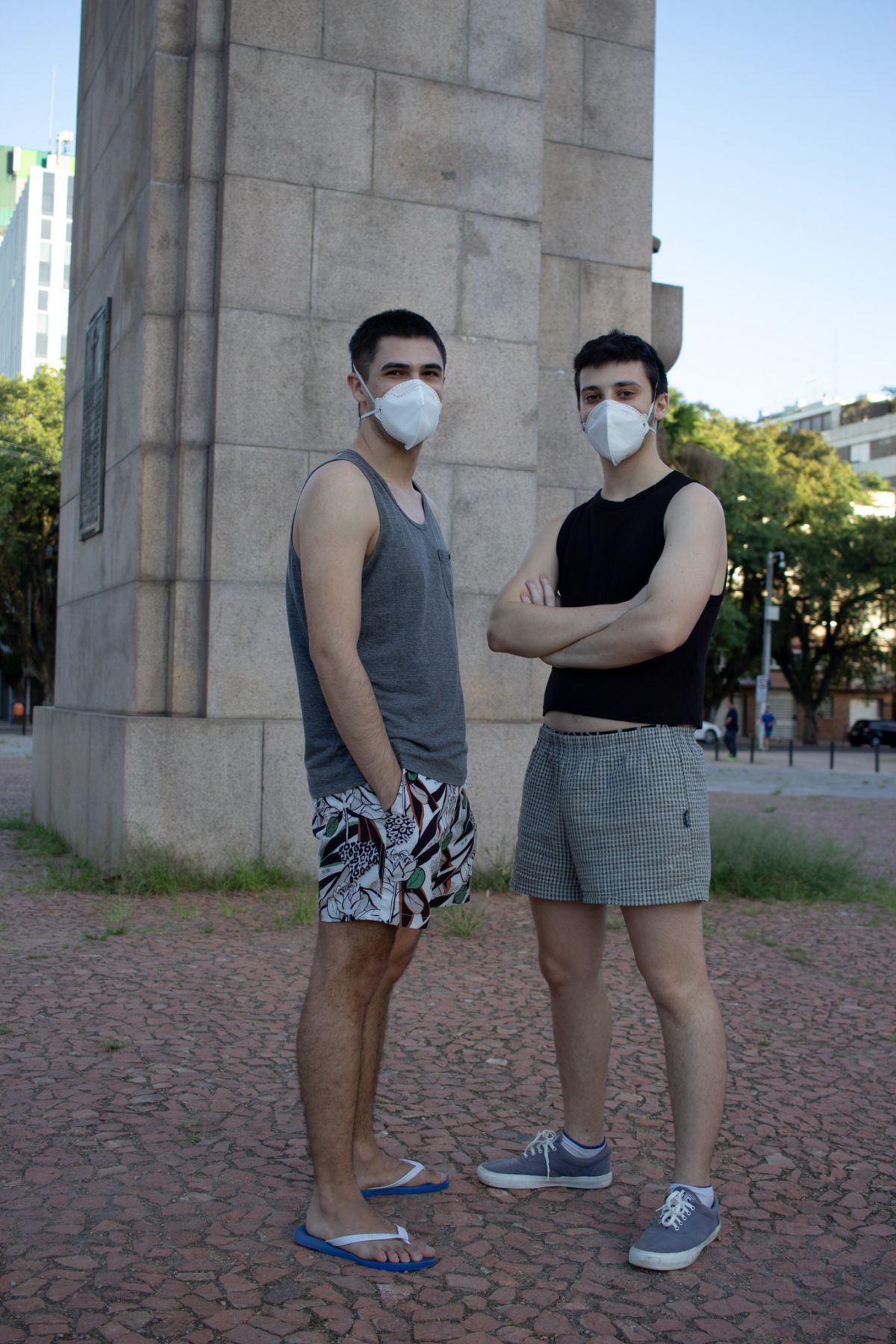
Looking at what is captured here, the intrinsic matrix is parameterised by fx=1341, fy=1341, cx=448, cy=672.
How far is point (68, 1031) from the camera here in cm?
460

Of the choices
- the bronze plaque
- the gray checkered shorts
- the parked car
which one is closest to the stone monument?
the bronze plaque

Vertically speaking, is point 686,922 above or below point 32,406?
below

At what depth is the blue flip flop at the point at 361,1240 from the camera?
9.24 ft

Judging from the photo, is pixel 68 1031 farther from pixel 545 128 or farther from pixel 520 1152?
pixel 545 128

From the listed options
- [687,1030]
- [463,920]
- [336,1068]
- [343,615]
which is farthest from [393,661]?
[463,920]

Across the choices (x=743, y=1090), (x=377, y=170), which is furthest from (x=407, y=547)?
(x=377, y=170)

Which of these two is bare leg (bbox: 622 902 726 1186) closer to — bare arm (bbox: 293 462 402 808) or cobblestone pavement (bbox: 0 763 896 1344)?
cobblestone pavement (bbox: 0 763 896 1344)

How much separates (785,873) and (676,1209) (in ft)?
18.9

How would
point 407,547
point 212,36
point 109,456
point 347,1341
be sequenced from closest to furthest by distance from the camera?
point 347,1341 < point 407,547 < point 212,36 < point 109,456

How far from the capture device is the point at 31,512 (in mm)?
37062

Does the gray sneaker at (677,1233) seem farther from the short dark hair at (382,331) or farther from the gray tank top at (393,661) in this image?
the short dark hair at (382,331)

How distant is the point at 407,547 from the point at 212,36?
598 cm

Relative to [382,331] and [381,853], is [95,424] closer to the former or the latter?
[382,331]

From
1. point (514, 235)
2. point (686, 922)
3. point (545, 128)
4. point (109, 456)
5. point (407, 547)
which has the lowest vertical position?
point (686, 922)
